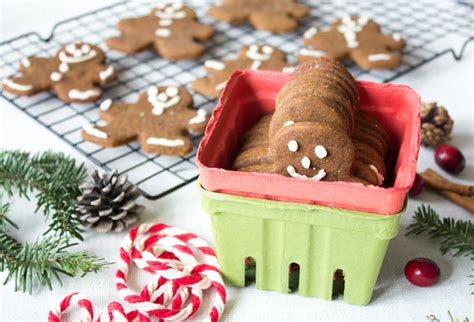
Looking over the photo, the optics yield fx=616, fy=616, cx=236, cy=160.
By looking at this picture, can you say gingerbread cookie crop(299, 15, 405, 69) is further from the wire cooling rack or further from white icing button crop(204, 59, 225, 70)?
white icing button crop(204, 59, 225, 70)

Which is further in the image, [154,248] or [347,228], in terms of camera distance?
[154,248]

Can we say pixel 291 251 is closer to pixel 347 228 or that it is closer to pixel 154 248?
pixel 347 228

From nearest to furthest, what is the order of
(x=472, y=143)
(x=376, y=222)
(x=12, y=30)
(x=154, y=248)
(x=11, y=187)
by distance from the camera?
(x=376, y=222), (x=154, y=248), (x=11, y=187), (x=472, y=143), (x=12, y=30)

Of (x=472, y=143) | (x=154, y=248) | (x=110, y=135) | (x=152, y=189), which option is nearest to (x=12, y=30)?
(x=110, y=135)

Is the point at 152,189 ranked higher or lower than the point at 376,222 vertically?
lower

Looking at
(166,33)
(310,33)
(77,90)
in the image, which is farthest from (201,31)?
(77,90)

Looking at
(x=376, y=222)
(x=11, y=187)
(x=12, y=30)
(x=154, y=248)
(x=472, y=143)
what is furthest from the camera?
(x=12, y=30)

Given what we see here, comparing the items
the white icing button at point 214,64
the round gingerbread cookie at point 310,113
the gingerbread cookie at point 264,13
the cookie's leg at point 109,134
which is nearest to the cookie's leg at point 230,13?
the gingerbread cookie at point 264,13

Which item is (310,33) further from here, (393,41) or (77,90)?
(77,90)
